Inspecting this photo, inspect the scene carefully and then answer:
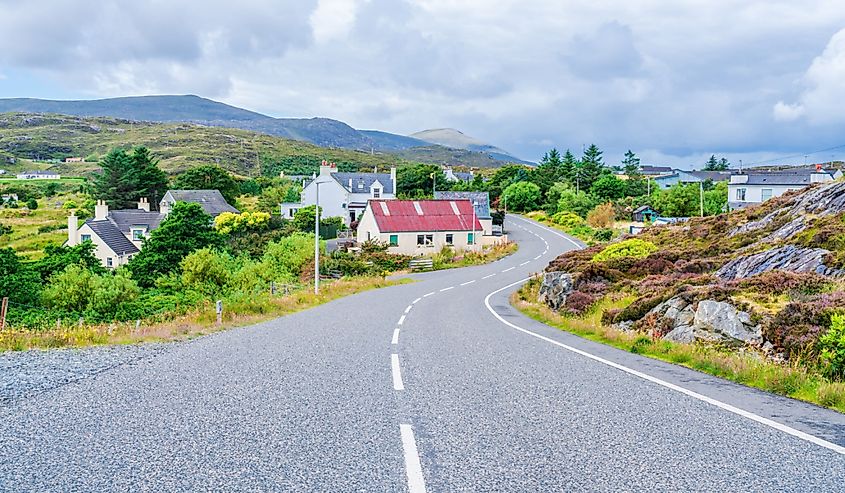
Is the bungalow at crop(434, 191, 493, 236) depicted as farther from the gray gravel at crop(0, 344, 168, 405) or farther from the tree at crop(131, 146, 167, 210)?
the gray gravel at crop(0, 344, 168, 405)

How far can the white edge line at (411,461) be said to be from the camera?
461 cm

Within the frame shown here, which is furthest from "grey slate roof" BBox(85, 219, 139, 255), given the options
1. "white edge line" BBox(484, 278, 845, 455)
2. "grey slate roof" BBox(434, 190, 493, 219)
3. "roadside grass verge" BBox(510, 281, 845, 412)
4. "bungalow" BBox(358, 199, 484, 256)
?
"white edge line" BBox(484, 278, 845, 455)

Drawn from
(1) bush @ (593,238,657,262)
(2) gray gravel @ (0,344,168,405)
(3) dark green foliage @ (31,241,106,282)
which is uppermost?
(1) bush @ (593,238,657,262)

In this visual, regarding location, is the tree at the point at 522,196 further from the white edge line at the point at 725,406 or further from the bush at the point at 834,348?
the bush at the point at 834,348

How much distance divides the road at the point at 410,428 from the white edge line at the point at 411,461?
0.07 feet

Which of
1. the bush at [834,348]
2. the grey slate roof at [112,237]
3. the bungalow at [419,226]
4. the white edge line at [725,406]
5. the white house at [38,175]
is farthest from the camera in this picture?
the white house at [38,175]

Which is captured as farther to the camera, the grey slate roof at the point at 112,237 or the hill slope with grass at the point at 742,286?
the grey slate roof at the point at 112,237

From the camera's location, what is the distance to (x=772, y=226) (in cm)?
2730

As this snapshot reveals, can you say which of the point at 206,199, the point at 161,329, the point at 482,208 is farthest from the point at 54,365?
the point at 206,199

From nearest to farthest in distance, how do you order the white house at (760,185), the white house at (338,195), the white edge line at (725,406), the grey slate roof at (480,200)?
the white edge line at (725,406) < the white house at (760,185) < the grey slate roof at (480,200) < the white house at (338,195)

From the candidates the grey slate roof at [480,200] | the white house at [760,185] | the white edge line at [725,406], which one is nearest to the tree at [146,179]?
the grey slate roof at [480,200]

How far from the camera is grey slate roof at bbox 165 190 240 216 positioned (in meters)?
76.2

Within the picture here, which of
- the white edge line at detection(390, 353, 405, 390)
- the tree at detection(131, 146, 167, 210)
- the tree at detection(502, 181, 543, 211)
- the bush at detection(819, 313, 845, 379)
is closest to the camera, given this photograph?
the white edge line at detection(390, 353, 405, 390)

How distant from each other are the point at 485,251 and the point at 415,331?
1830 inches
